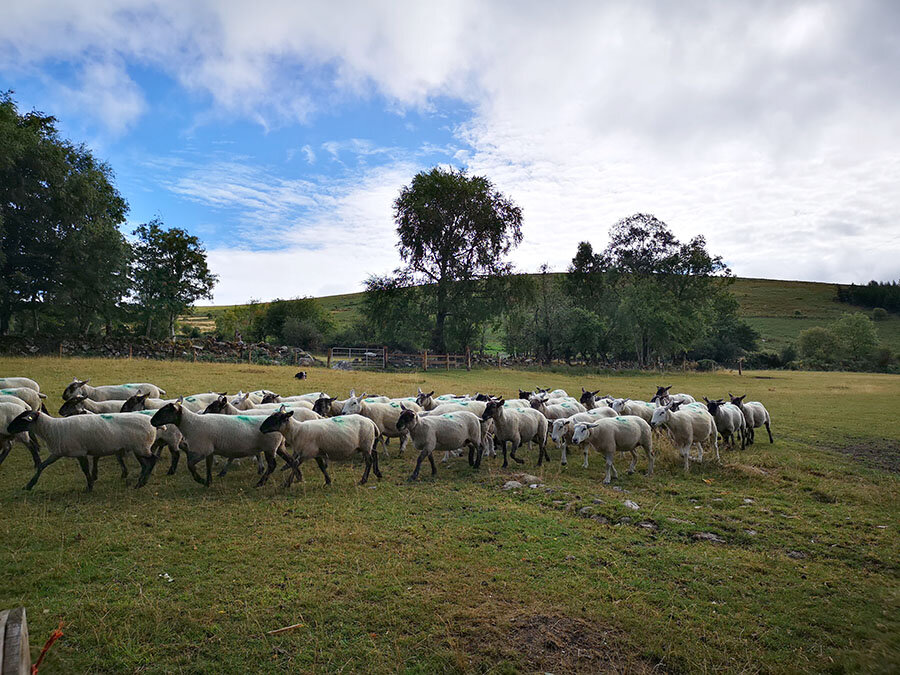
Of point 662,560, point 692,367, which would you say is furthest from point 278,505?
point 692,367

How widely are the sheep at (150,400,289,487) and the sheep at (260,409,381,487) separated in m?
0.26

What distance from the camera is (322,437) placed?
9.03 m

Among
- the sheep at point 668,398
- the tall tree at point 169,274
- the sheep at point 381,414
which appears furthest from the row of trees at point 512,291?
the sheep at point 381,414

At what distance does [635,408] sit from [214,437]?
1129 cm

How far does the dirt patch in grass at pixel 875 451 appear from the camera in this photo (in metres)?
12.2

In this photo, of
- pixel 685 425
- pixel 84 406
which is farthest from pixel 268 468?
pixel 685 425

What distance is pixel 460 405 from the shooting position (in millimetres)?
12680

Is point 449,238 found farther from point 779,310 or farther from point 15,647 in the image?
point 779,310

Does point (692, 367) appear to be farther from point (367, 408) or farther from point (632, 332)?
point (367, 408)

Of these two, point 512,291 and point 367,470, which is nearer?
point 367,470

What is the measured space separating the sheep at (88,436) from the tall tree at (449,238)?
37.8 m

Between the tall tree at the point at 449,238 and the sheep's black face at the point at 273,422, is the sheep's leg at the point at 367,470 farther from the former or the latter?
the tall tree at the point at 449,238

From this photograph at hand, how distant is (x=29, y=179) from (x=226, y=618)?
38.4 metres

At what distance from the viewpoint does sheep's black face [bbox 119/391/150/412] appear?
1097cm
